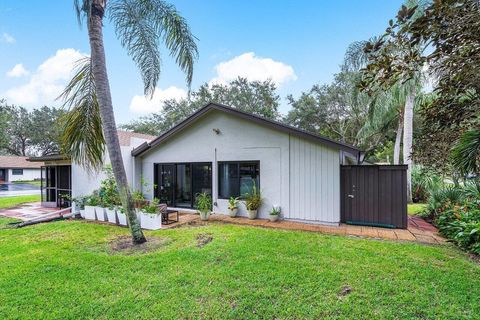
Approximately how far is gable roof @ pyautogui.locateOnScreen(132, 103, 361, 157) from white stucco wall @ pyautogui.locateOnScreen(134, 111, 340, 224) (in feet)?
0.95

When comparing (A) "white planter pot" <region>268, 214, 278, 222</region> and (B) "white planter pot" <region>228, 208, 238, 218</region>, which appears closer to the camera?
(A) "white planter pot" <region>268, 214, 278, 222</region>

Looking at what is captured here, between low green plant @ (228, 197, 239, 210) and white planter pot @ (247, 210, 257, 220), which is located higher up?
low green plant @ (228, 197, 239, 210)

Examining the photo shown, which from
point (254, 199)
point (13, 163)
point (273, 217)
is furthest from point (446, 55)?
point (13, 163)

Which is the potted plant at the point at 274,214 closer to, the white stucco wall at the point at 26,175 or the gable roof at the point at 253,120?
the gable roof at the point at 253,120

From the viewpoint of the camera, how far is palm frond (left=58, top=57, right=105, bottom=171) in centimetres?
693

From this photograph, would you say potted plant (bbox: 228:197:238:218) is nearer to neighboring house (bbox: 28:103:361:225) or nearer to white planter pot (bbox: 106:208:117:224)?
neighboring house (bbox: 28:103:361:225)

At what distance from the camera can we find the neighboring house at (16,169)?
112 feet

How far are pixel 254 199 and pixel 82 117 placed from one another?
→ 20.0 feet

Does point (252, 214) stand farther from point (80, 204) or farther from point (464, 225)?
point (80, 204)

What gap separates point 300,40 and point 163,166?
9.78 m

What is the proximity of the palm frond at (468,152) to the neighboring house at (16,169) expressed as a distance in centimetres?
4112

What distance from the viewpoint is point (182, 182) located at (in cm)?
1134

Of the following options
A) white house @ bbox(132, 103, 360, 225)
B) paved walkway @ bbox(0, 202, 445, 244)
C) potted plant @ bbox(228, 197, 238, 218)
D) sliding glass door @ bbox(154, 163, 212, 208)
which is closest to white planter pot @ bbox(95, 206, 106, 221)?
white house @ bbox(132, 103, 360, 225)

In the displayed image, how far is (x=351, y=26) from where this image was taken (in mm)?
10867
